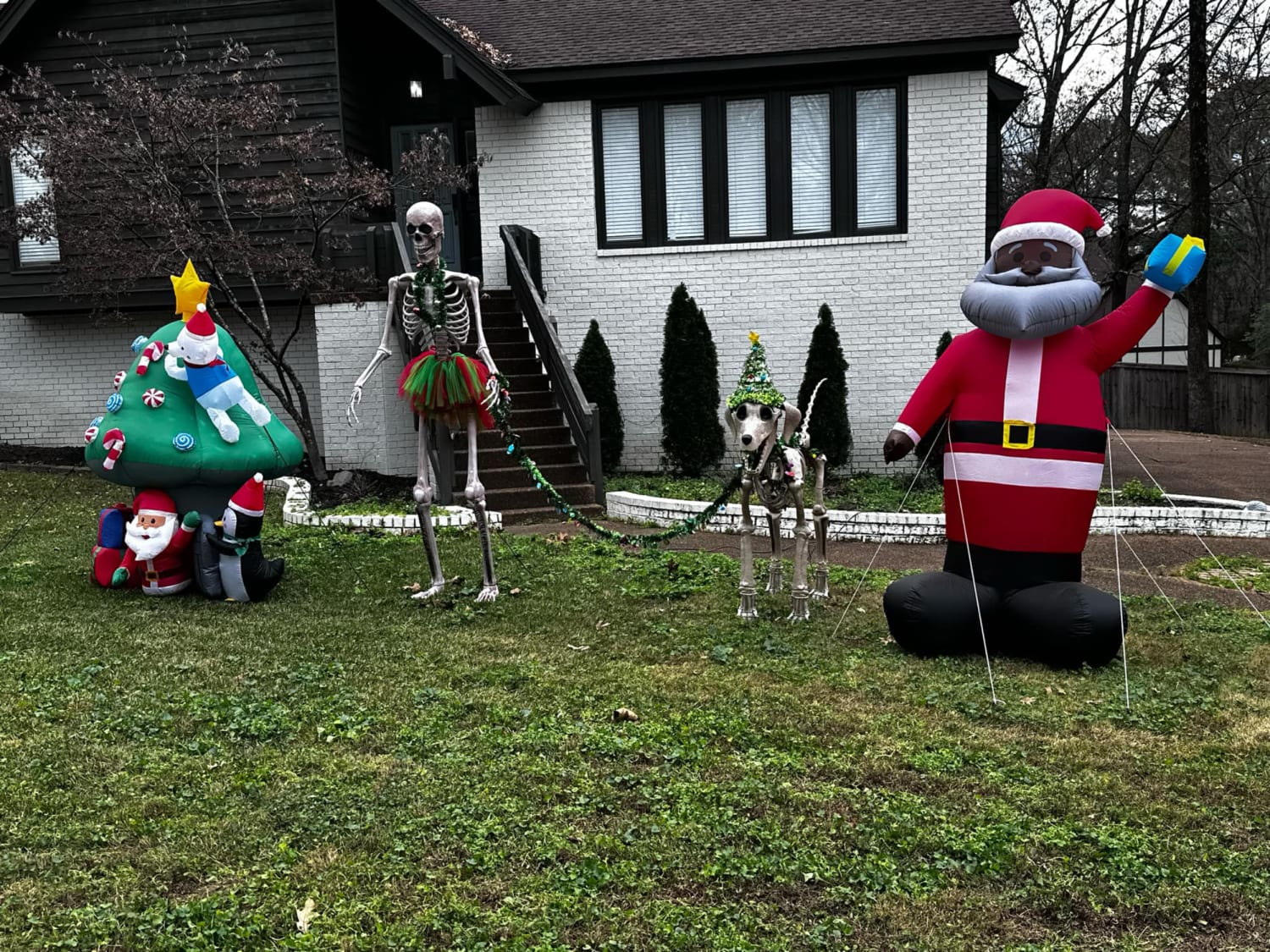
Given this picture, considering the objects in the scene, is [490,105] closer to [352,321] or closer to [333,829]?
[352,321]

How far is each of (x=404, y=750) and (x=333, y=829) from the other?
0.76 m

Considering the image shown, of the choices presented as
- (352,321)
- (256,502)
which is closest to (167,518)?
(256,502)

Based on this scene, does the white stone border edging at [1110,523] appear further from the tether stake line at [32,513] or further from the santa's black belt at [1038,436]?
the tether stake line at [32,513]

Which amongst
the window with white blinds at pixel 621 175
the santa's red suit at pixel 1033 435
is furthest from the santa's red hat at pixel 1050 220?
the window with white blinds at pixel 621 175

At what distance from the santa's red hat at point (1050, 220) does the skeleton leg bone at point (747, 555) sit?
6.41 ft

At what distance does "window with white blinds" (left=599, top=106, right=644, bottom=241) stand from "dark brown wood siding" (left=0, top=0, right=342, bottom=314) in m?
3.41

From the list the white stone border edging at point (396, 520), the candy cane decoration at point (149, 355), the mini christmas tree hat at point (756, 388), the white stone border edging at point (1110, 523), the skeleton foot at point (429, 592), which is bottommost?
the white stone border edging at point (1110, 523)

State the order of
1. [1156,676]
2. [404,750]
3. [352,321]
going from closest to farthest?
[404,750] < [1156,676] < [352,321]

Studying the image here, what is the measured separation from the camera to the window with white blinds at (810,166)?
1341 centimetres

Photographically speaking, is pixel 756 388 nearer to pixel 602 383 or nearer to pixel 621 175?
pixel 602 383

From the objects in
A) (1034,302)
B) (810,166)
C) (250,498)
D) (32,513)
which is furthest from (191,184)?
(1034,302)

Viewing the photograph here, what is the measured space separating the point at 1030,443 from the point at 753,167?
28.6 feet

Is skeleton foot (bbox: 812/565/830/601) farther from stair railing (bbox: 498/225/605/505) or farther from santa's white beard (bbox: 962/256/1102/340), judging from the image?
stair railing (bbox: 498/225/605/505)

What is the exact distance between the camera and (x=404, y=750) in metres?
4.54
